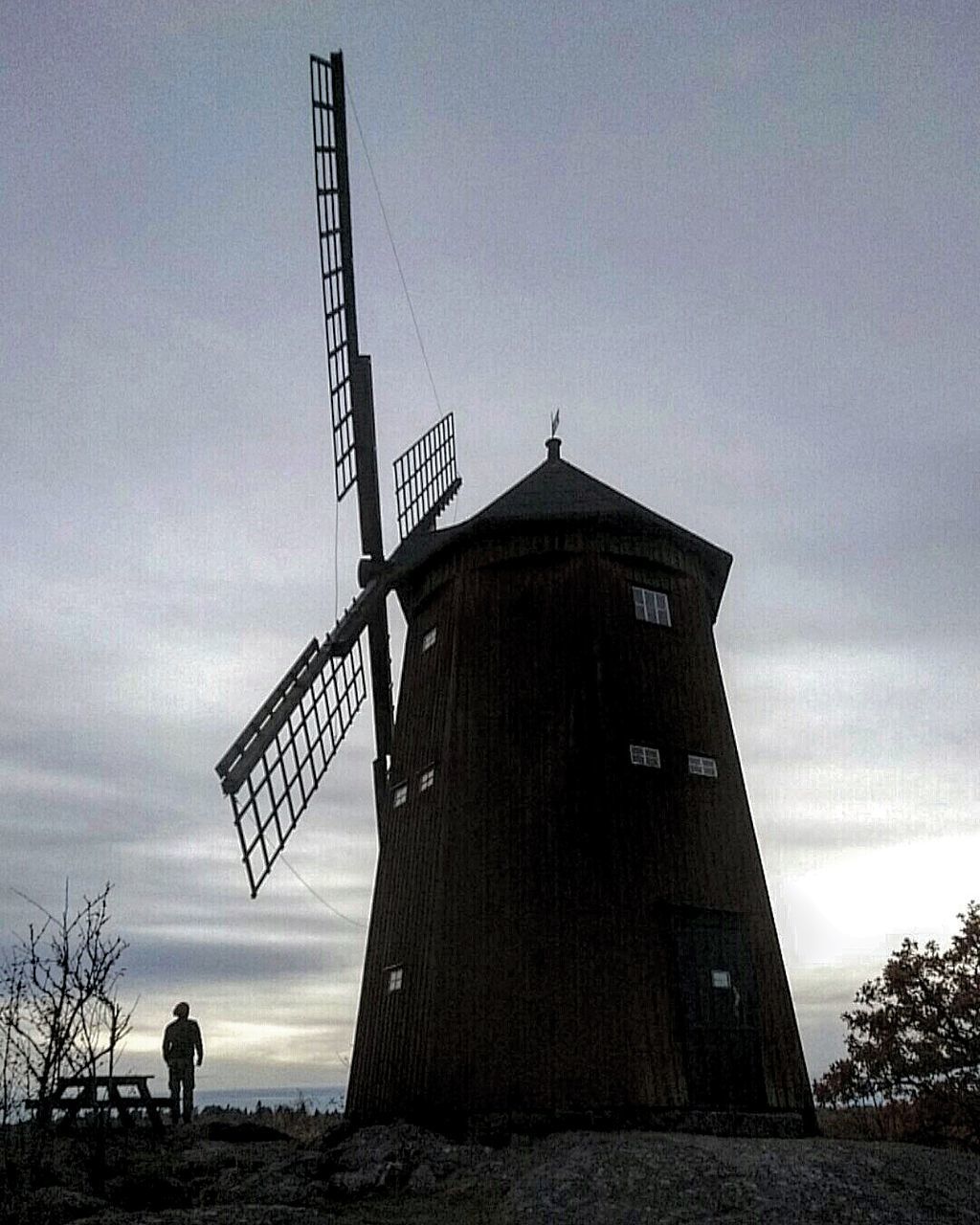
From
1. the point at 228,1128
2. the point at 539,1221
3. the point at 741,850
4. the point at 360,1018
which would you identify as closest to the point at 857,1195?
the point at 539,1221

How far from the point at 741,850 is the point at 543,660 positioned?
4147 mm

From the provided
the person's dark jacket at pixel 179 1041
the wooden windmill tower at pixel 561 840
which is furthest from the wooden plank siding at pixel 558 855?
the person's dark jacket at pixel 179 1041

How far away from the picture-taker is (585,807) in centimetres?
1709

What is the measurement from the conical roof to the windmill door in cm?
637

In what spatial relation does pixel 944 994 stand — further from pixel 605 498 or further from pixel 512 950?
pixel 605 498

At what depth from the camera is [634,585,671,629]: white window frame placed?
19.2 m

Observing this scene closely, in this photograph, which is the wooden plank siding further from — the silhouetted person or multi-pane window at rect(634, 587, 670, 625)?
the silhouetted person

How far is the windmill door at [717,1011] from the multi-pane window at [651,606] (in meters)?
4.80

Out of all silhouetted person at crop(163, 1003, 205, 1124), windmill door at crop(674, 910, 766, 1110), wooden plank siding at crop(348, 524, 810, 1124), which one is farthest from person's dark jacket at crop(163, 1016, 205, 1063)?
windmill door at crop(674, 910, 766, 1110)

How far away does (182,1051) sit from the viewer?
1962cm

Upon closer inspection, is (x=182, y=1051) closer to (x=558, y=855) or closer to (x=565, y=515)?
(x=558, y=855)

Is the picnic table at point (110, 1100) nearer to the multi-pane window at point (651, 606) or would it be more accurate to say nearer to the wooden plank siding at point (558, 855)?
the wooden plank siding at point (558, 855)

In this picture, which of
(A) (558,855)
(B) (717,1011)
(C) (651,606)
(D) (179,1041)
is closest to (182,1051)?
(D) (179,1041)

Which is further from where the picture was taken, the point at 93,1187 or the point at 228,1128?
the point at 228,1128
